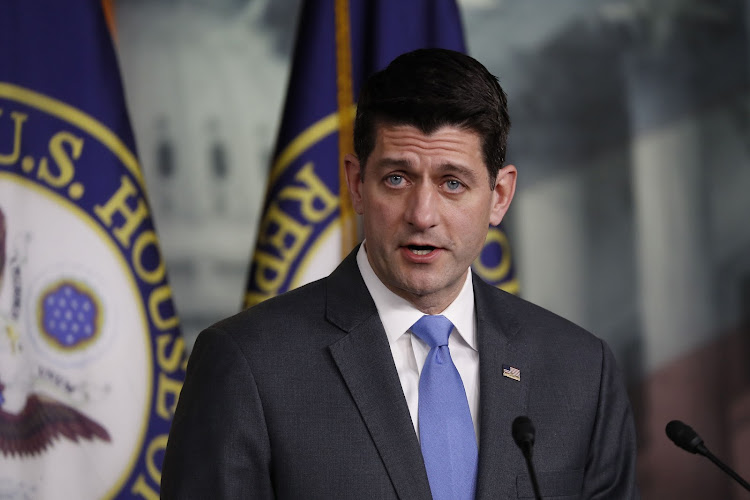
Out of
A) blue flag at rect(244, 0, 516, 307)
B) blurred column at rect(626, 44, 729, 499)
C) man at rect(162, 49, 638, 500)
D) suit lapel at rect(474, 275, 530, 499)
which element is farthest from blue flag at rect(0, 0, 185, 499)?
blurred column at rect(626, 44, 729, 499)

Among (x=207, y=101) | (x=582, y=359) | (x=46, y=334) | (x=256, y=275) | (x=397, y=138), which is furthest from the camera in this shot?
(x=207, y=101)

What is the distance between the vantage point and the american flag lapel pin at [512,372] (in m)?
1.78

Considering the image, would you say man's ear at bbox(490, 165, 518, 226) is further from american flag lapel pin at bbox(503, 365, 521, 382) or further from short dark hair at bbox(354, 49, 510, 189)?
american flag lapel pin at bbox(503, 365, 521, 382)

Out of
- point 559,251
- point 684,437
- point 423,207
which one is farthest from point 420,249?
point 559,251

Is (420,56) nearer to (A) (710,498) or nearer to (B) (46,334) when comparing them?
(B) (46,334)

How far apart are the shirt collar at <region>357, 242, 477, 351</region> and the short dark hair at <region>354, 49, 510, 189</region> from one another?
0.21 m

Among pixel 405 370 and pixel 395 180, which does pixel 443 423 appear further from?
pixel 395 180

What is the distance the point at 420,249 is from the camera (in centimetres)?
171

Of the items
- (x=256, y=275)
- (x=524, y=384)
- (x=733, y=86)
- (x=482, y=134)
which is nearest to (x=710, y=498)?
(x=733, y=86)

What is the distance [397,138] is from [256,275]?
1505 mm

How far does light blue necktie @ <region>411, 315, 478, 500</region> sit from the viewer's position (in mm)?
1656

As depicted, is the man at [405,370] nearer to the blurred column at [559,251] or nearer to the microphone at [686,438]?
the microphone at [686,438]

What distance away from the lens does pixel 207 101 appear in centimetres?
346

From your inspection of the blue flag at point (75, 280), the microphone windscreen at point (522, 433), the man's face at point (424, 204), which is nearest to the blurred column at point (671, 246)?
the blue flag at point (75, 280)
